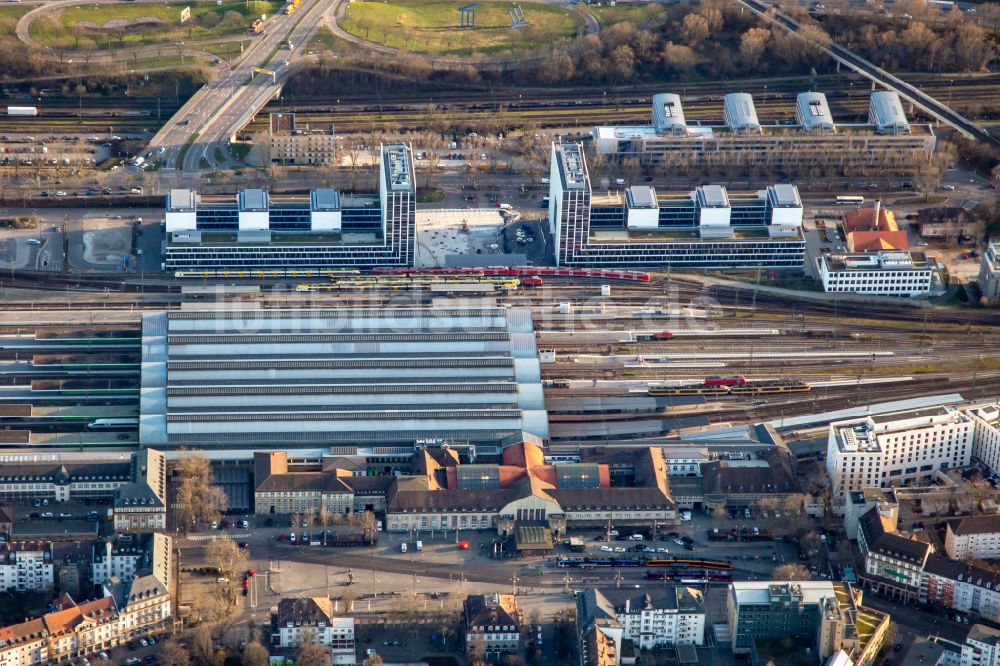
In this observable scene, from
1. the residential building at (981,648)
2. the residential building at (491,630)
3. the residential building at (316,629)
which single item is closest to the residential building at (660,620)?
the residential building at (491,630)

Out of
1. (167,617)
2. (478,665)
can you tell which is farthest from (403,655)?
(167,617)

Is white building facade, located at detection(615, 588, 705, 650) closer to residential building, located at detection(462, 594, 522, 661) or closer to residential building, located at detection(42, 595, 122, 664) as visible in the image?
residential building, located at detection(462, 594, 522, 661)

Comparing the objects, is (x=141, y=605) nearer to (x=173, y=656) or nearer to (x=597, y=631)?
(x=173, y=656)

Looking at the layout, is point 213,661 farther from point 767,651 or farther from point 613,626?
point 767,651

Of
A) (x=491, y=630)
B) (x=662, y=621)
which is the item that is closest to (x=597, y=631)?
(x=662, y=621)

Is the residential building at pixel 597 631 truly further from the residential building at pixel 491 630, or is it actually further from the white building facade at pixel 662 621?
the residential building at pixel 491 630

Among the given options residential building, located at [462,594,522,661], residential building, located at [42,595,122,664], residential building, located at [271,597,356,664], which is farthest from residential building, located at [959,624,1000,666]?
residential building, located at [42,595,122,664]
